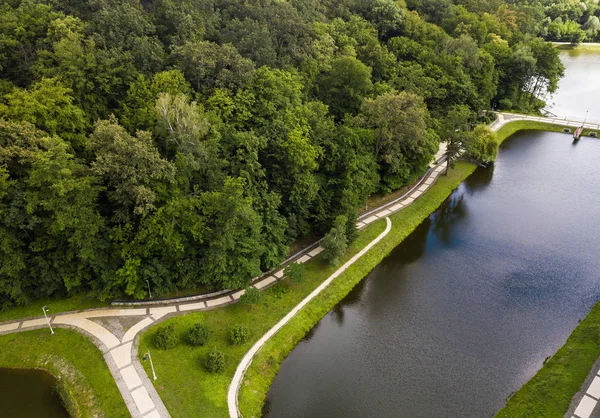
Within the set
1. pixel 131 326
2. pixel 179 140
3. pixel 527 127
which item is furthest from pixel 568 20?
pixel 131 326

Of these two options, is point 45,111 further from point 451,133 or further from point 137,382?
point 451,133

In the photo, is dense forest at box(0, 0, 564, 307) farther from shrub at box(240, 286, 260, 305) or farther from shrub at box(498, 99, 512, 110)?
shrub at box(498, 99, 512, 110)

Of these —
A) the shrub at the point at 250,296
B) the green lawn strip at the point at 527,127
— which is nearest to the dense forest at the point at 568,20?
the green lawn strip at the point at 527,127

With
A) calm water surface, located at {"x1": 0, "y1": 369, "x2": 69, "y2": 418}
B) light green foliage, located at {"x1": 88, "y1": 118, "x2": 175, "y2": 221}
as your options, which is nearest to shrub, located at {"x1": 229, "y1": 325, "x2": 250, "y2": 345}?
light green foliage, located at {"x1": 88, "y1": 118, "x2": 175, "y2": 221}

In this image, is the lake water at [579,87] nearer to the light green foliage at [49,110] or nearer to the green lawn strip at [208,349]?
the green lawn strip at [208,349]

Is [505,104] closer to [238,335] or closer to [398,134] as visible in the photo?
[398,134]

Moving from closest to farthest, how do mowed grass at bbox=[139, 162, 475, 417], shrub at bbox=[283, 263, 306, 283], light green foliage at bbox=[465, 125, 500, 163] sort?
mowed grass at bbox=[139, 162, 475, 417] → shrub at bbox=[283, 263, 306, 283] → light green foliage at bbox=[465, 125, 500, 163]
